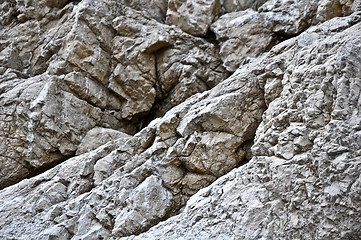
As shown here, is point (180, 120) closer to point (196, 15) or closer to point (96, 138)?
point (96, 138)

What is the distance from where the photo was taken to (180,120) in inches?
430

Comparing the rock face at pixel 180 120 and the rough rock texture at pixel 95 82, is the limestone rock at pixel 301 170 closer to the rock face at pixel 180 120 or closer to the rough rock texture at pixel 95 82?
the rock face at pixel 180 120

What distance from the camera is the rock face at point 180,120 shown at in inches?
267

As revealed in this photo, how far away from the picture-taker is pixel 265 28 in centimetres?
1559

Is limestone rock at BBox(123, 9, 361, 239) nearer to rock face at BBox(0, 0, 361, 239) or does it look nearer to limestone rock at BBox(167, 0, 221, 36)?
rock face at BBox(0, 0, 361, 239)

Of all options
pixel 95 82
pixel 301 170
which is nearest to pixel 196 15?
pixel 95 82

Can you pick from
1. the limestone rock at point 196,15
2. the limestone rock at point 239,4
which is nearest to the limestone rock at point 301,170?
the limestone rock at point 196,15

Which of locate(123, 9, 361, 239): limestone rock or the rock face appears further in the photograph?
the rock face

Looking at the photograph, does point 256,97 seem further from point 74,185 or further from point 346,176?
point 74,185

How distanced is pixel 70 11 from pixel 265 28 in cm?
1126

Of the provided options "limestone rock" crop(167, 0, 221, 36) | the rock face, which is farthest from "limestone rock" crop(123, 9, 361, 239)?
"limestone rock" crop(167, 0, 221, 36)

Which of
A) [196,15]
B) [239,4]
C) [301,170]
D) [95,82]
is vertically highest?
[196,15]

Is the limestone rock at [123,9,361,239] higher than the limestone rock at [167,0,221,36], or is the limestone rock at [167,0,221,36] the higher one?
the limestone rock at [167,0,221,36]

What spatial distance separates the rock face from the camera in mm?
6793
